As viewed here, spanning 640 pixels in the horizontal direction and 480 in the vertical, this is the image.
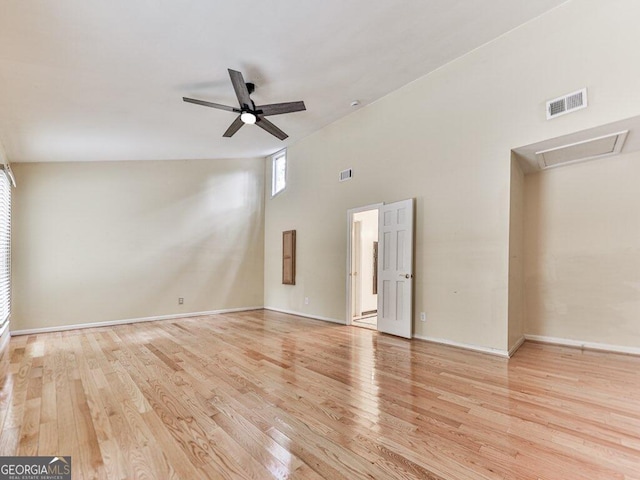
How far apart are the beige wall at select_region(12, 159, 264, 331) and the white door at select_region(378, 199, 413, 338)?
3544mm

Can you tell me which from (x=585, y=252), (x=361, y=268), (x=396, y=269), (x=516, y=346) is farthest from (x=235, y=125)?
(x=585, y=252)

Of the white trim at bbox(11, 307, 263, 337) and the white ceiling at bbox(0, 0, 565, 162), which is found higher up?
the white ceiling at bbox(0, 0, 565, 162)

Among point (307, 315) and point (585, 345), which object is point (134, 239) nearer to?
point (307, 315)

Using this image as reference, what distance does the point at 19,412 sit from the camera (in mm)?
2467

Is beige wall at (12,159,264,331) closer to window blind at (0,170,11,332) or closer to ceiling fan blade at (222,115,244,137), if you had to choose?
window blind at (0,170,11,332)

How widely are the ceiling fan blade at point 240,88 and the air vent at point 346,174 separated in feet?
7.95

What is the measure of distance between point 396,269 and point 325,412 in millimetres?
2832

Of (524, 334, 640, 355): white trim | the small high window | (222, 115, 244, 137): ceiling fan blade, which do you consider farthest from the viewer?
the small high window

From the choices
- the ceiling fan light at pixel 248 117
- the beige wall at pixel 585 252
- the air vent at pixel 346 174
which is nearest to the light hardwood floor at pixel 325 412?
the beige wall at pixel 585 252

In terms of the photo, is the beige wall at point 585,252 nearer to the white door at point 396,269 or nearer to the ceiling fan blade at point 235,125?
the white door at point 396,269

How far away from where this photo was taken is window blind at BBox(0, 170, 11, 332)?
4.39 metres

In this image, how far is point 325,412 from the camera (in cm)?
243

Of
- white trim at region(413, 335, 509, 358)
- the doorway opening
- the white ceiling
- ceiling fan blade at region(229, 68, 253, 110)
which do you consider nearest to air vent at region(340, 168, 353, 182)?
the doorway opening

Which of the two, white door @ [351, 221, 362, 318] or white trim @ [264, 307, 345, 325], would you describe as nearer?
white door @ [351, 221, 362, 318]
